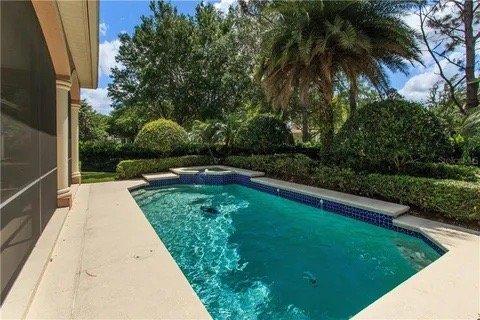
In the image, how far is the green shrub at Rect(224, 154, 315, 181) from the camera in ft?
36.6

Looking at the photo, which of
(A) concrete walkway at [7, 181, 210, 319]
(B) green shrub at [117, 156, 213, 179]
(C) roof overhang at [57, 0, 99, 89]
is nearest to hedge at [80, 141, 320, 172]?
(B) green shrub at [117, 156, 213, 179]

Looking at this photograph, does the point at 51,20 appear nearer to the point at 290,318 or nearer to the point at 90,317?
the point at 90,317

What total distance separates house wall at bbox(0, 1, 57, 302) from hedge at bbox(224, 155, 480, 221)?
25.5ft

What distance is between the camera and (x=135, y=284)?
11.6ft

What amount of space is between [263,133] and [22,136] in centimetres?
1191

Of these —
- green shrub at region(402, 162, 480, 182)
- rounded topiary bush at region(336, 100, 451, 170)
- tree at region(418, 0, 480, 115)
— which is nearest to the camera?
green shrub at region(402, 162, 480, 182)

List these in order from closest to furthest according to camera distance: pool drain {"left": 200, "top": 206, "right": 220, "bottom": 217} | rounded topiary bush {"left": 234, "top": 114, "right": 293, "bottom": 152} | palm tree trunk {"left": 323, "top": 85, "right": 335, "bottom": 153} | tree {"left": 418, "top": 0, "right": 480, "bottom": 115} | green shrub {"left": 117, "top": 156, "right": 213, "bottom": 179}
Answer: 1. pool drain {"left": 200, "top": 206, "right": 220, "bottom": 217}
2. palm tree trunk {"left": 323, "top": 85, "right": 335, "bottom": 153}
3. tree {"left": 418, "top": 0, "right": 480, "bottom": 115}
4. green shrub {"left": 117, "top": 156, "right": 213, "bottom": 179}
5. rounded topiary bush {"left": 234, "top": 114, "right": 293, "bottom": 152}

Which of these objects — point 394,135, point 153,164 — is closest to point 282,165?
point 394,135

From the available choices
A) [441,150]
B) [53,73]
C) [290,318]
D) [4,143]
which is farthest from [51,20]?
[441,150]

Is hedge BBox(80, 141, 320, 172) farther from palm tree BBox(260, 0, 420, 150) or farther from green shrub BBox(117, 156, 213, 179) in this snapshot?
palm tree BBox(260, 0, 420, 150)

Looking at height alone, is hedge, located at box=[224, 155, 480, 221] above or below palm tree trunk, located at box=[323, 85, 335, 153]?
below

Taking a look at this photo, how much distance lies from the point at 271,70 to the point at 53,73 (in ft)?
23.5

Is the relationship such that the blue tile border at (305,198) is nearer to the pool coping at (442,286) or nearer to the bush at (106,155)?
the pool coping at (442,286)

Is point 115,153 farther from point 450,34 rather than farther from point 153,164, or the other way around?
point 450,34
